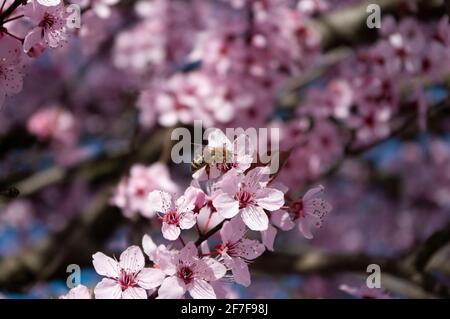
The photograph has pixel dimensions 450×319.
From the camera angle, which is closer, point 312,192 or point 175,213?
point 175,213

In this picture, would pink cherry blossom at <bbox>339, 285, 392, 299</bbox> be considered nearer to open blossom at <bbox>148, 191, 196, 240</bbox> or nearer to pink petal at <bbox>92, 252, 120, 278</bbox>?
open blossom at <bbox>148, 191, 196, 240</bbox>

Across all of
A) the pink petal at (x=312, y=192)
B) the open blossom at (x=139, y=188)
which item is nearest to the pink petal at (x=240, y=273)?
the pink petal at (x=312, y=192)

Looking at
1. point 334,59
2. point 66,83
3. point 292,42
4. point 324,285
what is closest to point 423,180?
point 324,285

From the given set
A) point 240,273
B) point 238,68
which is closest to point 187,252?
point 240,273

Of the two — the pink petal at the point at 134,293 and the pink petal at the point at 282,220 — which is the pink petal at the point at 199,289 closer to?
the pink petal at the point at 134,293

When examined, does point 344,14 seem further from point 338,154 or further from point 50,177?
point 50,177

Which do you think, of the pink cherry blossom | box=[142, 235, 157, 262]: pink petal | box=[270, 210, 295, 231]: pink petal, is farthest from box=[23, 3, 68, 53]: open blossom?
the pink cherry blossom

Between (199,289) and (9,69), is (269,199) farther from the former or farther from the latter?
(9,69)
